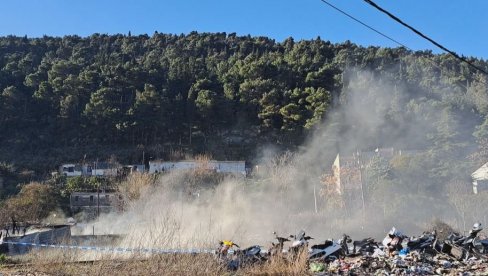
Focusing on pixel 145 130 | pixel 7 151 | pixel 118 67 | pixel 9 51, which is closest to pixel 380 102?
pixel 145 130

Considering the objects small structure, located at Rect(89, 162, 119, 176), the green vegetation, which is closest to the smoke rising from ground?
the green vegetation

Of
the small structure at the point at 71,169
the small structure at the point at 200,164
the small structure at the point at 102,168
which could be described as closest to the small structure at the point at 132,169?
the small structure at the point at 102,168

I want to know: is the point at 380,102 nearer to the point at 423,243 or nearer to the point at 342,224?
the point at 342,224

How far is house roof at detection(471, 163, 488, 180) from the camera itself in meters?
34.0

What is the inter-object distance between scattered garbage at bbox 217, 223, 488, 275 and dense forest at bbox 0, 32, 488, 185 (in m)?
29.9

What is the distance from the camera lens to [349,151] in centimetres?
4269

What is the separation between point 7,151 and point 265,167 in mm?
28748

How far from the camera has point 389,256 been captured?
9.88 m

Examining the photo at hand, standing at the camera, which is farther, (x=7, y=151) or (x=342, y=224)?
(x=7, y=151)

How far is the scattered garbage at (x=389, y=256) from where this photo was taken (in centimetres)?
848

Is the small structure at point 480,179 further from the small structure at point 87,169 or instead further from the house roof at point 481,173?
the small structure at point 87,169

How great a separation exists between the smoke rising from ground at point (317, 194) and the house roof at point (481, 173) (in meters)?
2.18

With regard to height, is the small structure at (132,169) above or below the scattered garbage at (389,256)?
above

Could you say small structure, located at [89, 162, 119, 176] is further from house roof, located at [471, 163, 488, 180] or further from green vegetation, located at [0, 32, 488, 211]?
house roof, located at [471, 163, 488, 180]
